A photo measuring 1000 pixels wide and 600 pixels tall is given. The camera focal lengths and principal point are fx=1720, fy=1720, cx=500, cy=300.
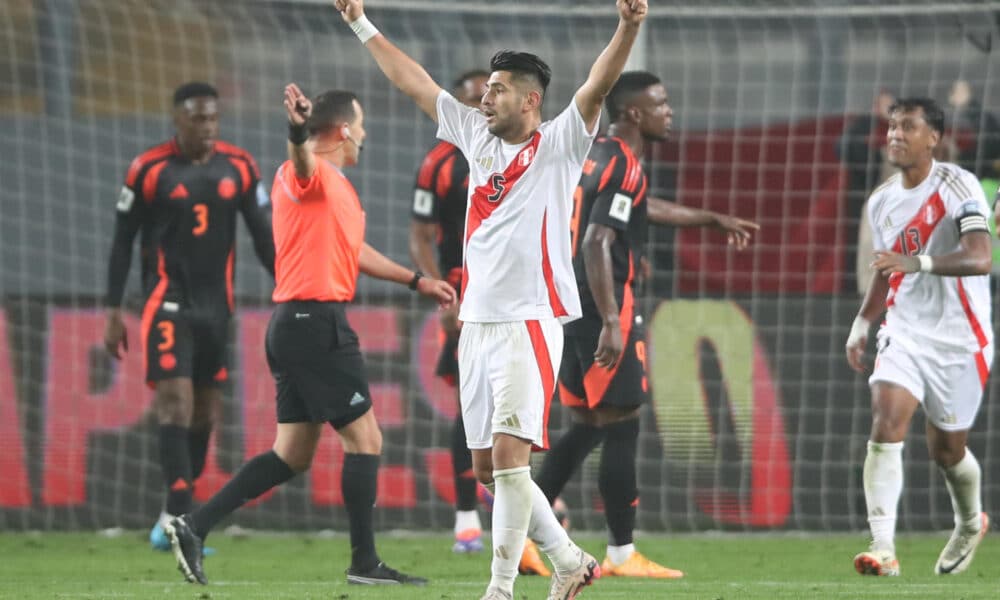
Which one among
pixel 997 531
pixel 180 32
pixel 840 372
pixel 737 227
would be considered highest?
pixel 180 32

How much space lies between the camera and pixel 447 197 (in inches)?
341

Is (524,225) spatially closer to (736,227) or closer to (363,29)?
(363,29)

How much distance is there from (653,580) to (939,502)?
10.6 feet

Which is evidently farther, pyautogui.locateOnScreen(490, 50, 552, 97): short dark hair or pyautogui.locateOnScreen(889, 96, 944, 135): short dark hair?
pyautogui.locateOnScreen(889, 96, 944, 135): short dark hair

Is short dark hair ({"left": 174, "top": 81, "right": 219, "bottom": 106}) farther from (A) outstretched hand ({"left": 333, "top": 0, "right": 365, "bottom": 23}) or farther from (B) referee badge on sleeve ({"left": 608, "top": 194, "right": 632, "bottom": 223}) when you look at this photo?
(A) outstretched hand ({"left": 333, "top": 0, "right": 365, "bottom": 23})

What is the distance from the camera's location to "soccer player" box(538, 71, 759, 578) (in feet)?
23.1

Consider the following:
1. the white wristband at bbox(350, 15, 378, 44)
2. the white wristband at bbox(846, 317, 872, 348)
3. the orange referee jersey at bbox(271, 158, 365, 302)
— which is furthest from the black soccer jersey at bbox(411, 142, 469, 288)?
the white wristband at bbox(350, 15, 378, 44)

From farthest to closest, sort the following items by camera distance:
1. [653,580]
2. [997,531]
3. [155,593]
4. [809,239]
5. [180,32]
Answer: [180,32]
[809,239]
[997,531]
[653,580]
[155,593]

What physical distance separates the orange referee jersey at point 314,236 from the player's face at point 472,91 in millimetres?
1652

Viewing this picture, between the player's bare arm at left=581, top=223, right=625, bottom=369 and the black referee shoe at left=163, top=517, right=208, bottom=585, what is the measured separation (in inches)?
67.8

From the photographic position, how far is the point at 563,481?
23.5 feet

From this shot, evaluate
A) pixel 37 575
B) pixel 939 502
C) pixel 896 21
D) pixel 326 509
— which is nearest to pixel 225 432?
pixel 326 509

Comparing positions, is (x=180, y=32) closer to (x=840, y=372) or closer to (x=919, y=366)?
(x=840, y=372)

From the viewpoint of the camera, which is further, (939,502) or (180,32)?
(180,32)
